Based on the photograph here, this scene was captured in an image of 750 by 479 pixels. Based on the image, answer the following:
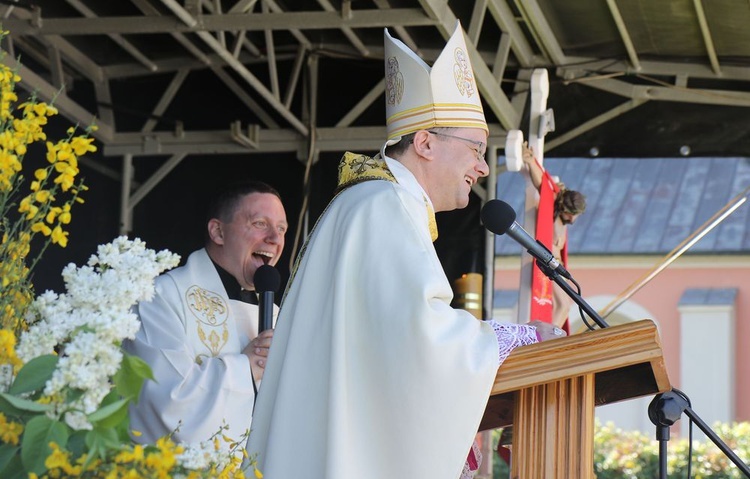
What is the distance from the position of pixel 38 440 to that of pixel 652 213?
27.3 meters

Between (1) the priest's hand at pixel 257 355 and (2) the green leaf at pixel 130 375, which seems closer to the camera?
(2) the green leaf at pixel 130 375

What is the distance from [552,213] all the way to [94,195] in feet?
11.3

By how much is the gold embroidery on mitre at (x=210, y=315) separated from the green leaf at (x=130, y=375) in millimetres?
2015

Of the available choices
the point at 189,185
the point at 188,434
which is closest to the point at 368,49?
the point at 189,185

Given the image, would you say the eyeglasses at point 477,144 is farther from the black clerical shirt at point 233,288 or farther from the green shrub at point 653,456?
the green shrub at point 653,456

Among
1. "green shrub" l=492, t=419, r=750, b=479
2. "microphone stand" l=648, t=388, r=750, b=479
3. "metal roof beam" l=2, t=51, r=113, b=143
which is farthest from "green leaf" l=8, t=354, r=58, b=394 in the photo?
"green shrub" l=492, t=419, r=750, b=479

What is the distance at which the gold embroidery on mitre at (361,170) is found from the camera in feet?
9.75

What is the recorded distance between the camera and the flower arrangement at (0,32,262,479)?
1.84 m

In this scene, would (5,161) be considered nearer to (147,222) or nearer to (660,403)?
(660,403)

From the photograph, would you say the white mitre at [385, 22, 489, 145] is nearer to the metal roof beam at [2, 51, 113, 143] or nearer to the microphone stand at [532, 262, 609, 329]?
the microphone stand at [532, 262, 609, 329]

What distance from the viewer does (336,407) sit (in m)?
2.63

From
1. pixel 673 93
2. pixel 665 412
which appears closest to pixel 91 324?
pixel 665 412

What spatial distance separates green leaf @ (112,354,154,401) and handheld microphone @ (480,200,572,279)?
126cm

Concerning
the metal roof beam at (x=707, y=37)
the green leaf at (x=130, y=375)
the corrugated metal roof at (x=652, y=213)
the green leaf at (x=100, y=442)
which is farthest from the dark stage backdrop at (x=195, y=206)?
the corrugated metal roof at (x=652, y=213)
